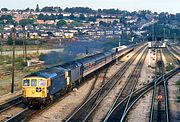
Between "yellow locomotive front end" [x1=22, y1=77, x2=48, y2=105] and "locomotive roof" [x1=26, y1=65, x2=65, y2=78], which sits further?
"locomotive roof" [x1=26, y1=65, x2=65, y2=78]

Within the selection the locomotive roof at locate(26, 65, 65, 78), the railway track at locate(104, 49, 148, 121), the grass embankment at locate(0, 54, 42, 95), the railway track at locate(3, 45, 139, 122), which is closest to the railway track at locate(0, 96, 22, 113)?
the railway track at locate(3, 45, 139, 122)

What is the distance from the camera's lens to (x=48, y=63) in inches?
2746

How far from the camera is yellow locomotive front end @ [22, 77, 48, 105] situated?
28281 millimetres

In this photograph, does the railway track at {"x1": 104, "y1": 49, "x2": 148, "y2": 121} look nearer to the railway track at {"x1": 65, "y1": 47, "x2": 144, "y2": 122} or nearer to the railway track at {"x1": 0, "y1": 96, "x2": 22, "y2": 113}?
the railway track at {"x1": 65, "y1": 47, "x2": 144, "y2": 122}

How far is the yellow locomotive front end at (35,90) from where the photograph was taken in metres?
28.3

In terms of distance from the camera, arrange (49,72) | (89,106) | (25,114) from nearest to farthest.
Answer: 1. (25,114)
2. (49,72)
3. (89,106)

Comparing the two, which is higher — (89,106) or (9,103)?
(89,106)

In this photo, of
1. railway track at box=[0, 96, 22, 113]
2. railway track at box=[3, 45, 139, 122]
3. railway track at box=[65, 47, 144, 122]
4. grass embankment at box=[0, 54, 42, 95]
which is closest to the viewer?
railway track at box=[3, 45, 139, 122]

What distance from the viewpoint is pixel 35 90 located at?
92.8 ft

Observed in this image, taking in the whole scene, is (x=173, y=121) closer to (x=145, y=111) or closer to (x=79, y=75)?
(x=145, y=111)

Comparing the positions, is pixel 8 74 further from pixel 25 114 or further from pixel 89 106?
pixel 25 114

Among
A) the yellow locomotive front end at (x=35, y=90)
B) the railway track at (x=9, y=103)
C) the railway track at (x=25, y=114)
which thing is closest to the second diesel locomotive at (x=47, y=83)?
the yellow locomotive front end at (x=35, y=90)

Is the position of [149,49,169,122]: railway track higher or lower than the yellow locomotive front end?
lower

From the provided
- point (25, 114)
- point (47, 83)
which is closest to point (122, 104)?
point (47, 83)
